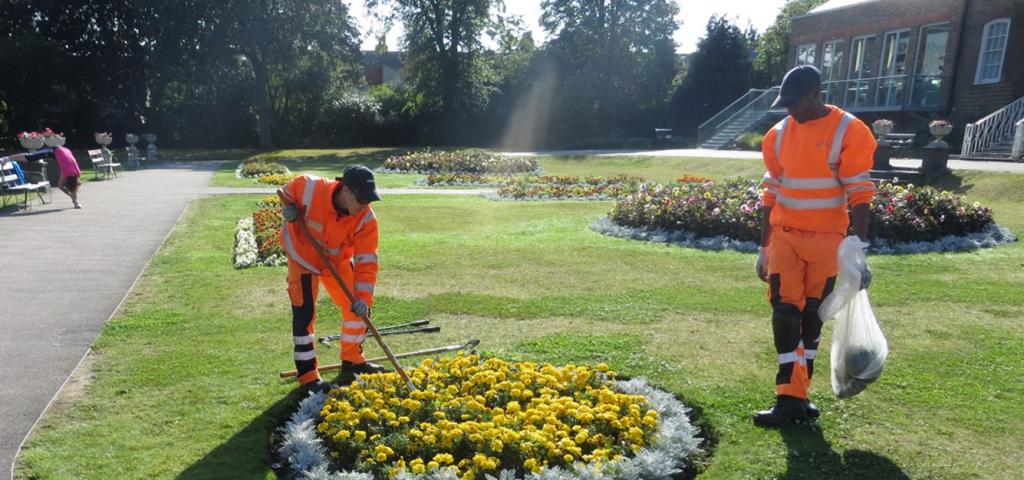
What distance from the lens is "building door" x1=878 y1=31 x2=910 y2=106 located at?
26391 millimetres

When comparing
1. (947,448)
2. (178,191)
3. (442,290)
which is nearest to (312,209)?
(442,290)

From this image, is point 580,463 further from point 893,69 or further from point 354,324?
point 893,69

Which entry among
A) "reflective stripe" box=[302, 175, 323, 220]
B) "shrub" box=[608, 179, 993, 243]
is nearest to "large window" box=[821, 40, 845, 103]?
"shrub" box=[608, 179, 993, 243]

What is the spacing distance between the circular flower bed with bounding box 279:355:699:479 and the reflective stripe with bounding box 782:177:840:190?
153 cm

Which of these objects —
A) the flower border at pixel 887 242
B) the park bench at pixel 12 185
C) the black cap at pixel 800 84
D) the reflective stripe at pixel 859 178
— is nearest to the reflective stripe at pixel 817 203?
the reflective stripe at pixel 859 178

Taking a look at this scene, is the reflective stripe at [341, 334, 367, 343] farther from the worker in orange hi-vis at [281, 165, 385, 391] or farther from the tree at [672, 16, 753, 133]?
the tree at [672, 16, 753, 133]

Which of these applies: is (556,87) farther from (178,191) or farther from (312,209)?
(312,209)

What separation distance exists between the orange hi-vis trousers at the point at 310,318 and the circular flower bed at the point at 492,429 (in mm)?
371

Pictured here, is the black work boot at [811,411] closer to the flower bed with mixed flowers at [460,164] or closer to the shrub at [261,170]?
the shrub at [261,170]

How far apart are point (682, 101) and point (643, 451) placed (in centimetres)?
4479

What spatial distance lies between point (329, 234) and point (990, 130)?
22.3 m

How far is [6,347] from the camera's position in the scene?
5668mm

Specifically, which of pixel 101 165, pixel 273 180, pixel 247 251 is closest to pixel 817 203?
pixel 247 251

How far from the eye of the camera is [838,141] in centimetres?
396
